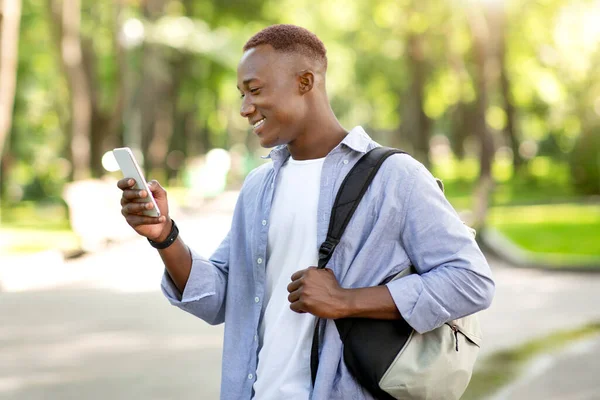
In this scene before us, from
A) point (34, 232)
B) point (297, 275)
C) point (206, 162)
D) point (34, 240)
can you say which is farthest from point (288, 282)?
point (206, 162)

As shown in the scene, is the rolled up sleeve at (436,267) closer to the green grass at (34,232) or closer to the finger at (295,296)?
the finger at (295,296)

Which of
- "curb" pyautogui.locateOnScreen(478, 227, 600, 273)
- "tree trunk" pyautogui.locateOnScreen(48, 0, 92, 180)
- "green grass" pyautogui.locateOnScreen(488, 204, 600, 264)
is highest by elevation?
"tree trunk" pyautogui.locateOnScreen(48, 0, 92, 180)

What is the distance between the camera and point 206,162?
1633 inches

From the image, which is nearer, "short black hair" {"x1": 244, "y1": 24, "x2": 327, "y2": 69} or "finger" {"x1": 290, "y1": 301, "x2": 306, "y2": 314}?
"finger" {"x1": 290, "y1": 301, "x2": 306, "y2": 314}

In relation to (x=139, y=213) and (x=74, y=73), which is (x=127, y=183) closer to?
(x=139, y=213)

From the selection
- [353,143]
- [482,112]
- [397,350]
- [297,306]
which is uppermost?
[353,143]

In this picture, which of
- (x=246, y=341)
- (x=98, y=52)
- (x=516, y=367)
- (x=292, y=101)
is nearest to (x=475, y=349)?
(x=246, y=341)

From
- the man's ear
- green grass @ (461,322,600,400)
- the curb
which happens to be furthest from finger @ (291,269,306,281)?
the curb

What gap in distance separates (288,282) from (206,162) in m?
38.7

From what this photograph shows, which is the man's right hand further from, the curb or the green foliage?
the green foliage

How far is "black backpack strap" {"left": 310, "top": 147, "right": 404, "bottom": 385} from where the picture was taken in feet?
9.14

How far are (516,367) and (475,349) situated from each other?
6.30 m

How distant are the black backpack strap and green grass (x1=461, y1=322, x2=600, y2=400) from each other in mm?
4789

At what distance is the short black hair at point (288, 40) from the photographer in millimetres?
2988
